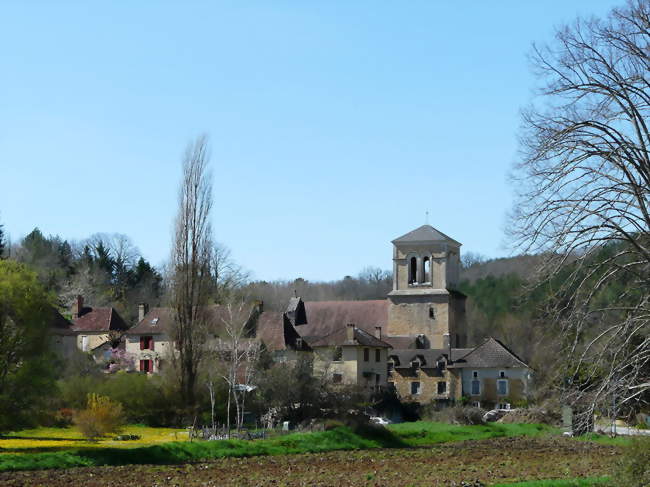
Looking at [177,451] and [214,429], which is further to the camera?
[214,429]

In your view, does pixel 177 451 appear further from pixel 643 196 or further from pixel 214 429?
pixel 643 196

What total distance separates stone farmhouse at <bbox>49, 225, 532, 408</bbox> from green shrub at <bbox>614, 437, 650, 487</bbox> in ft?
115

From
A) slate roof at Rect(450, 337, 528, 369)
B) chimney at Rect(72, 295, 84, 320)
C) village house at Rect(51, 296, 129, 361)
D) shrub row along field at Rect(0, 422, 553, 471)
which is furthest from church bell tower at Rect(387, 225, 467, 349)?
shrub row along field at Rect(0, 422, 553, 471)

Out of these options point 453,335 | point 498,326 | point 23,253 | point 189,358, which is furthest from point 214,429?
point 23,253

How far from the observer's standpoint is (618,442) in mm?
34344

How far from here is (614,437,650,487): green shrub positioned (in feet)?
50.3

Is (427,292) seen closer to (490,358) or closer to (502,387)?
(490,358)

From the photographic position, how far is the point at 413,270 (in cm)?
7619

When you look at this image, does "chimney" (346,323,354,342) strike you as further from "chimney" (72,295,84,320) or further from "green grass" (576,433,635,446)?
"chimney" (72,295,84,320)

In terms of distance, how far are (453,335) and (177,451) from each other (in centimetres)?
4860

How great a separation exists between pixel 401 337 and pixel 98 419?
4076 cm

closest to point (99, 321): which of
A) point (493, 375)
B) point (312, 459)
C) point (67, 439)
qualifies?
point (493, 375)

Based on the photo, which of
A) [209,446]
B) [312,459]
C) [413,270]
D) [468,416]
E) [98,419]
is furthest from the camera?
[413,270]

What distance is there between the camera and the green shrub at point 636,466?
15336 mm
